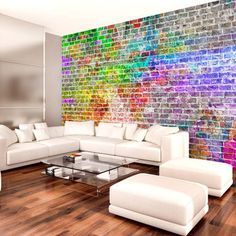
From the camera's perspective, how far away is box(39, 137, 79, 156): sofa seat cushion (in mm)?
4648

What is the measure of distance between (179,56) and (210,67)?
0.64 m

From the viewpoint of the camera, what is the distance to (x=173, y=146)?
415cm

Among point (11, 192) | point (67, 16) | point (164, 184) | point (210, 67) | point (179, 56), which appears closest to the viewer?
point (164, 184)

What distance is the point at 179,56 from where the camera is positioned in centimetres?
482

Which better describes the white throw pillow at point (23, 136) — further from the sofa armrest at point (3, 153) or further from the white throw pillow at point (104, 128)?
the white throw pillow at point (104, 128)

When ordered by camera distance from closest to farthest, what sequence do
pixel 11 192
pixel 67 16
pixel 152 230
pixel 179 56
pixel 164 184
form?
pixel 152 230 → pixel 164 184 → pixel 11 192 → pixel 179 56 → pixel 67 16

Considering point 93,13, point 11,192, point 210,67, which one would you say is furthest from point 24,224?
point 93,13

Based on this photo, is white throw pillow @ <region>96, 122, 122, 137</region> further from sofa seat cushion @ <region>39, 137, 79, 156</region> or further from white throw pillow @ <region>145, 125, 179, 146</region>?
white throw pillow @ <region>145, 125, 179, 146</region>

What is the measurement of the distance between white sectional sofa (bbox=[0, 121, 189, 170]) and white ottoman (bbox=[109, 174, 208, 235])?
1737 millimetres

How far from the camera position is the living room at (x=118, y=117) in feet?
7.79

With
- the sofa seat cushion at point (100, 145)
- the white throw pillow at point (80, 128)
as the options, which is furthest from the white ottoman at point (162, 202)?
the white throw pillow at point (80, 128)

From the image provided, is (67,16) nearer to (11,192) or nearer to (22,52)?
(22,52)

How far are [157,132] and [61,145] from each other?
1.85 meters

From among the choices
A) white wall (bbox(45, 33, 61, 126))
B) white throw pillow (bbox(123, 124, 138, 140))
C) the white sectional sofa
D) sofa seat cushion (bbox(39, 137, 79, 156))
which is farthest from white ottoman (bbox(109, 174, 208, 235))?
white wall (bbox(45, 33, 61, 126))
